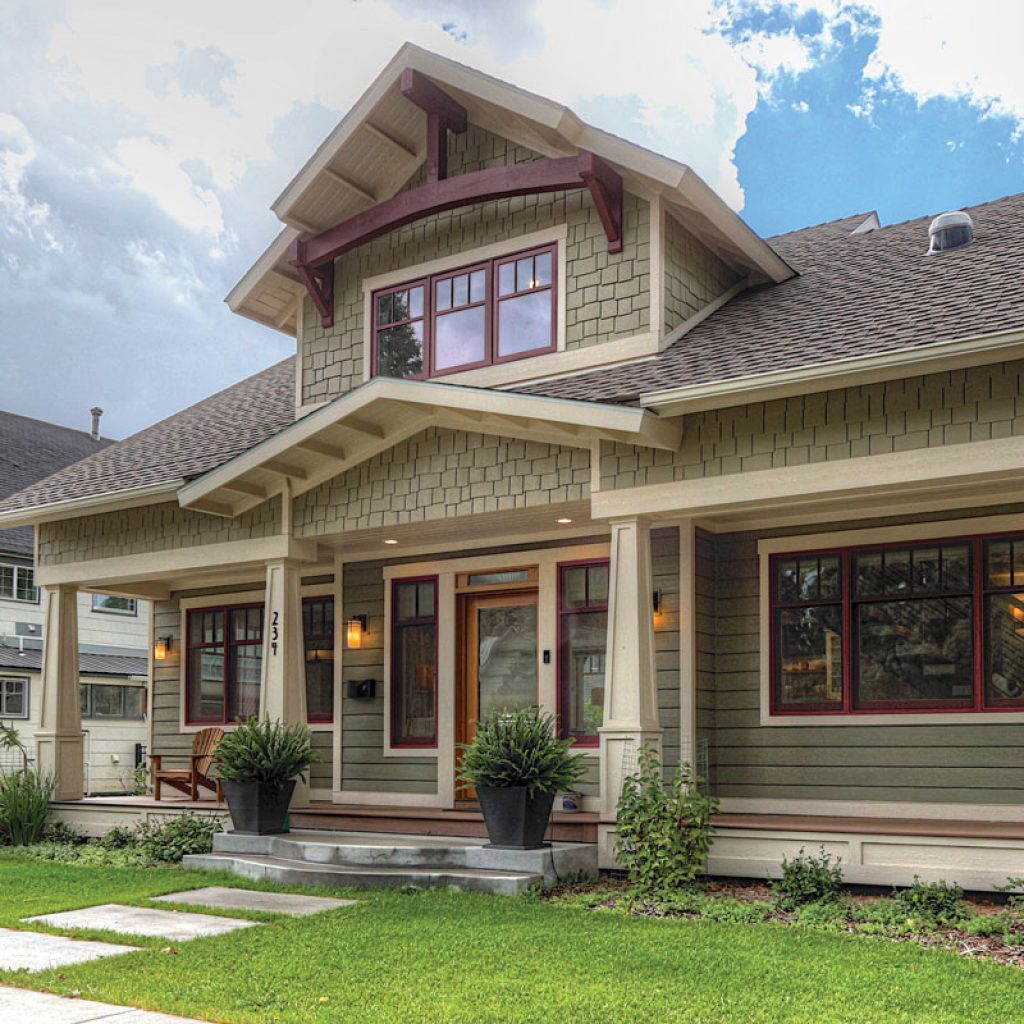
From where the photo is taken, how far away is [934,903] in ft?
25.9

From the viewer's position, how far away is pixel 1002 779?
30.5 ft

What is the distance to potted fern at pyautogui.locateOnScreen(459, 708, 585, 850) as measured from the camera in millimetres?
9211

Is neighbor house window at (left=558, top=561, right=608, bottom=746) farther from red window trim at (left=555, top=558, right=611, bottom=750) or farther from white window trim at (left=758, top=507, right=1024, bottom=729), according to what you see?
white window trim at (left=758, top=507, right=1024, bottom=729)

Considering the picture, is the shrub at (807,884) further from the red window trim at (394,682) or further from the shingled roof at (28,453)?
the shingled roof at (28,453)

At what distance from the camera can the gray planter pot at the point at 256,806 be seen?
10.5m

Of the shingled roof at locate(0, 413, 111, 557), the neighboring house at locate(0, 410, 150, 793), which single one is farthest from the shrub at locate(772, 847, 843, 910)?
the shingled roof at locate(0, 413, 111, 557)

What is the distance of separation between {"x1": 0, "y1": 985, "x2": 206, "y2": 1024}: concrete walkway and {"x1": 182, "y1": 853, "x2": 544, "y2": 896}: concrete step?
327 centimetres

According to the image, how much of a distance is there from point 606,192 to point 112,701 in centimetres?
1772

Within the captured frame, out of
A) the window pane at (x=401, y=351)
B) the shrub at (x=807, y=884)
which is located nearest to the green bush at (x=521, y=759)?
the shrub at (x=807, y=884)

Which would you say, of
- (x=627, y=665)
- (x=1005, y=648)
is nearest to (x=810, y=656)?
(x=1005, y=648)

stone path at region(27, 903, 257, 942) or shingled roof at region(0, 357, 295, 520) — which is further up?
shingled roof at region(0, 357, 295, 520)

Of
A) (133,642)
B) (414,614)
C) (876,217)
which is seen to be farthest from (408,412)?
(133,642)

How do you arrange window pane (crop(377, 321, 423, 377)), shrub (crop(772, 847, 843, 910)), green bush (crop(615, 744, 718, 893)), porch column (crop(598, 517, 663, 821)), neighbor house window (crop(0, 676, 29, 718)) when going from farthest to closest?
neighbor house window (crop(0, 676, 29, 718))
window pane (crop(377, 321, 423, 377))
porch column (crop(598, 517, 663, 821))
green bush (crop(615, 744, 718, 893))
shrub (crop(772, 847, 843, 910))

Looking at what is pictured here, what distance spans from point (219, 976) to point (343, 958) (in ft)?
2.31
